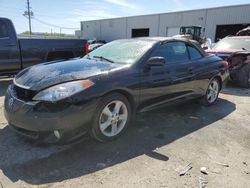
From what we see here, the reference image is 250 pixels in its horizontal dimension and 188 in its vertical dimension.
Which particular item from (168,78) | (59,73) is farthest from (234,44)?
(59,73)

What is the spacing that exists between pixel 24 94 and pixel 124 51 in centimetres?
181

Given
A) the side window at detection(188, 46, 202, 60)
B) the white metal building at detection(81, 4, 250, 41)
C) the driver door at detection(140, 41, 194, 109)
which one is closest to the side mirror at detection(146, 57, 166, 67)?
the driver door at detection(140, 41, 194, 109)

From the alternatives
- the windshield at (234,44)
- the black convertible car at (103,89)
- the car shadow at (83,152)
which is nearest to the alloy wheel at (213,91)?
the black convertible car at (103,89)

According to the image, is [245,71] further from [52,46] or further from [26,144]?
[26,144]

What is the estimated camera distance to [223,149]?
336 centimetres

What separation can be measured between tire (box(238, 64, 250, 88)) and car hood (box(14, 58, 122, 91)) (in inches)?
208

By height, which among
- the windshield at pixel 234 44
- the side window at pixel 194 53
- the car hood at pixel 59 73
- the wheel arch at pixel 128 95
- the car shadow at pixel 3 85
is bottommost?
the car shadow at pixel 3 85

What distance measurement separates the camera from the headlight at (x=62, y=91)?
110 inches

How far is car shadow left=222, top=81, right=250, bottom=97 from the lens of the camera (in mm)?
6795

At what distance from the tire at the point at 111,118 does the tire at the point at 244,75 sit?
17.3 ft

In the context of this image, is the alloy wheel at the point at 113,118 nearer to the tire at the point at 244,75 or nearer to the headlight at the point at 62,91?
the headlight at the point at 62,91

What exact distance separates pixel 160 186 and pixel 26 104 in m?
1.80

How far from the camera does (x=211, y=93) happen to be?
5.44m

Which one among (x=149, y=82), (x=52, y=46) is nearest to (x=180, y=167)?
(x=149, y=82)
